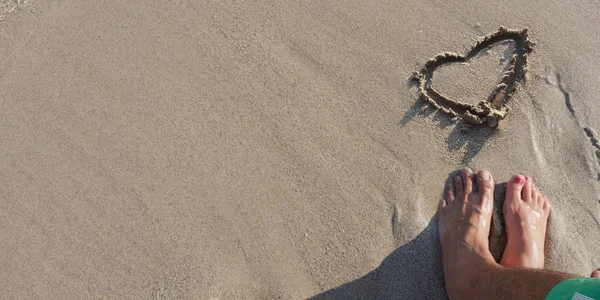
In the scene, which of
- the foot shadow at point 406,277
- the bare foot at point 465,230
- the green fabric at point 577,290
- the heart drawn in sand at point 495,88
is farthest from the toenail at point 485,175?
the green fabric at point 577,290

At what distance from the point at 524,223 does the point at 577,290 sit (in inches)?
24.8

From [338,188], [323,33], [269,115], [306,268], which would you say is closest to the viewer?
[306,268]

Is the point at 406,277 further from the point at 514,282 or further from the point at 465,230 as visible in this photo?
the point at 514,282

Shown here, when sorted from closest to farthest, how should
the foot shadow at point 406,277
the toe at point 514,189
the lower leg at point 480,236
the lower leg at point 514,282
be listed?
the lower leg at point 514,282, the lower leg at point 480,236, the foot shadow at point 406,277, the toe at point 514,189

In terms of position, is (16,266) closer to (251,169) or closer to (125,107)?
(125,107)

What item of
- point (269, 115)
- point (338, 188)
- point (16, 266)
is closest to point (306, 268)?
point (338, 188)

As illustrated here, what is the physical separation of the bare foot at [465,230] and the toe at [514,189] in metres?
0.07

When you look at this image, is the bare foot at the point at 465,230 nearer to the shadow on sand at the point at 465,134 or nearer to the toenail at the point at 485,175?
the toenail at the point at 485,175

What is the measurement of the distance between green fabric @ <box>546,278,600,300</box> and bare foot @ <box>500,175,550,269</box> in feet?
1.58

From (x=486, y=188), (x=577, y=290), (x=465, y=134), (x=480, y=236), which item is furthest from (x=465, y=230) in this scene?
(x=577, y=290)

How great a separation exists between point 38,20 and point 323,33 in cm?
148

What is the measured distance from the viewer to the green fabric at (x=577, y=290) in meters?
1.37

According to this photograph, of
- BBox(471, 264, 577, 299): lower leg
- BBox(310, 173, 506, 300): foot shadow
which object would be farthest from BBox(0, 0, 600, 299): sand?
BBox(471, 264, 577, 299): lower leg

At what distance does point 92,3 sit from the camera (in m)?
2.52
